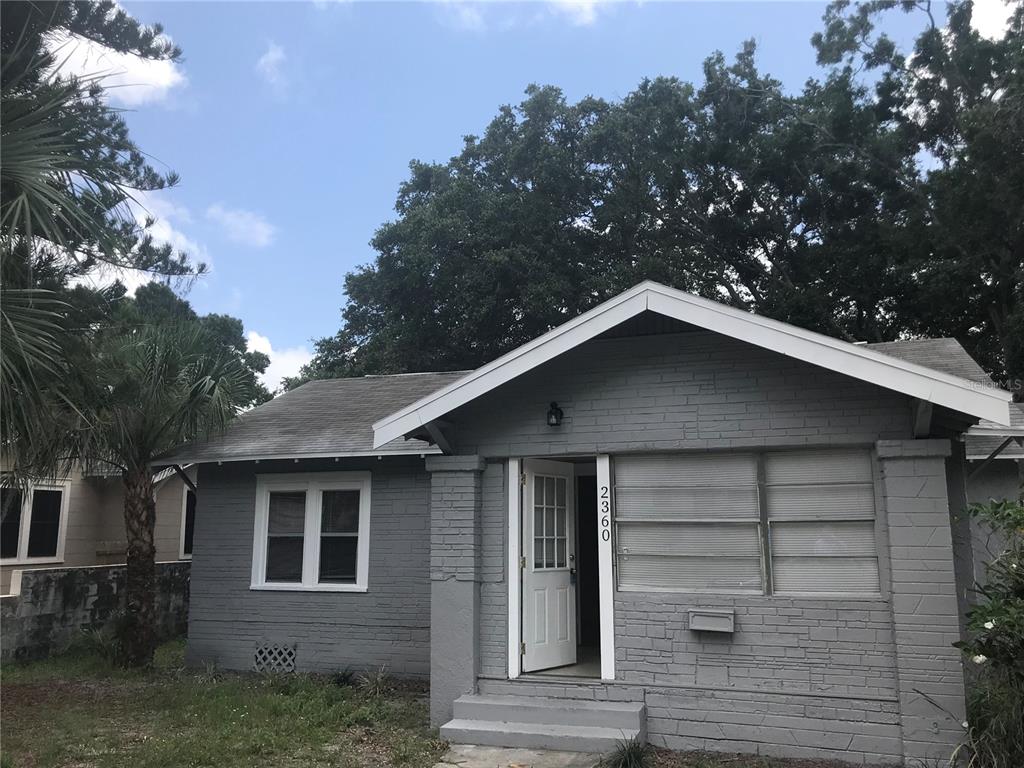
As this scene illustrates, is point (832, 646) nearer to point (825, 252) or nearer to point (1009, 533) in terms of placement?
point (1009, 533)

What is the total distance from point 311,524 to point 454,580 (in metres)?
3.58

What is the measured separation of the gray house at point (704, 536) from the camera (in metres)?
6.51

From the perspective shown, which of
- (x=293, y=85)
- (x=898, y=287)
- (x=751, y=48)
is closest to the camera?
(x=293, y=85)

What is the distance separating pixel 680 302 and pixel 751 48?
22879 millimetres

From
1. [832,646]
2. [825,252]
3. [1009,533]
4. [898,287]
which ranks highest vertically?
[825,252]

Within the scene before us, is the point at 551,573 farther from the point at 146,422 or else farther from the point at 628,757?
the point at 146,422

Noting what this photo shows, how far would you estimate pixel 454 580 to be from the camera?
7.86 m

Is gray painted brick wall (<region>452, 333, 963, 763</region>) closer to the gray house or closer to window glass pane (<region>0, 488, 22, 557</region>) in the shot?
the gray house

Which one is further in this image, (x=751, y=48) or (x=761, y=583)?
(x=751, y=48)

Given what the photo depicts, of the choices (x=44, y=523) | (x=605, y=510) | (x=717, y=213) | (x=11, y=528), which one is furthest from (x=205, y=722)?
(x=717, y=213)

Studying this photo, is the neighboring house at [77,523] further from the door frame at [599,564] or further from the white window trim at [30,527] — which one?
the door frame at [599,564]

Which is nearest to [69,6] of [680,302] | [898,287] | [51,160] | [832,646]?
[51,160]

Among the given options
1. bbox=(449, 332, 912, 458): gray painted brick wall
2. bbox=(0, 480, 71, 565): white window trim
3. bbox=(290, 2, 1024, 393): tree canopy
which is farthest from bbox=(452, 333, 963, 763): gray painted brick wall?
bbox=(290, 2, 1024, 393): tree canopy

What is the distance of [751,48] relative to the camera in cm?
2638
